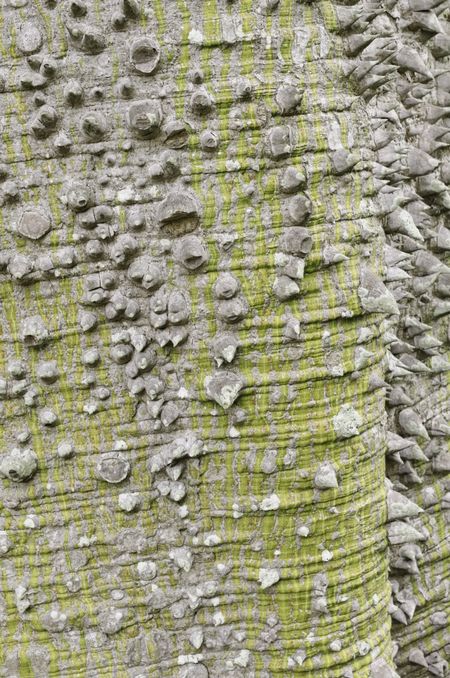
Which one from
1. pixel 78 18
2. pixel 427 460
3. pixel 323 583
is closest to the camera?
pixel 78 18

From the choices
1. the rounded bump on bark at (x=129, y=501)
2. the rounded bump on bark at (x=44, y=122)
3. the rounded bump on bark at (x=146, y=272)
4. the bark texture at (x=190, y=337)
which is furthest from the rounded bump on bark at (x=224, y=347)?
the rounded bump on bark at (x=44, y=122)

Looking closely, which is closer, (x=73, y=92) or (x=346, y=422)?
(x=73, y=92)

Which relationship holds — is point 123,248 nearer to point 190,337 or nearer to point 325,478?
point 190,337

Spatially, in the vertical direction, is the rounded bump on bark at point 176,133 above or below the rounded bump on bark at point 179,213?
above

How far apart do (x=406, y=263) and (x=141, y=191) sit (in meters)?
0.47

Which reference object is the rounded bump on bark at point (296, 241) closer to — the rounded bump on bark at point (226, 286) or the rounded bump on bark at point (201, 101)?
the rounded bump on bark at point (226, 286)

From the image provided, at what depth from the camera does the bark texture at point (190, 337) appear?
103 centimetres

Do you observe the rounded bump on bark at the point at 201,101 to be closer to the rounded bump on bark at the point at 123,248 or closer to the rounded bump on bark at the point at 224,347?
the rounded bump on bark at the point at 123,248

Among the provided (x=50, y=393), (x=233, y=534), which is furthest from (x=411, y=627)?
(x=50, y=393)

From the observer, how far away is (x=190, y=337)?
1.07 m

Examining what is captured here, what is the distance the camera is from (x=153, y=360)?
1070 millimetres

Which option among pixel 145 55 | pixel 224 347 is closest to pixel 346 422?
pixel 224 347

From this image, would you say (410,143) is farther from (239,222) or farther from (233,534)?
(233,534)

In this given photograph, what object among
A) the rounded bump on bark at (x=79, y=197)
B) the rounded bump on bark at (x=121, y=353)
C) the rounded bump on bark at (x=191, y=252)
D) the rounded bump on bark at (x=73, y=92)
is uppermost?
the rounded bump on bark at (x=73, y=92)
